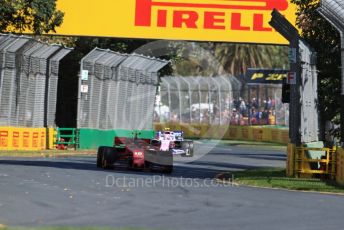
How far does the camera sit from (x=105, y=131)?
40.5m

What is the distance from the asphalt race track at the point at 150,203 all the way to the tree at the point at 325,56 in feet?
15.1

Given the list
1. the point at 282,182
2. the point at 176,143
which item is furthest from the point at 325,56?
the point at 176,143

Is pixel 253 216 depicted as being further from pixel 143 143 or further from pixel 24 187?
pixel 143 143

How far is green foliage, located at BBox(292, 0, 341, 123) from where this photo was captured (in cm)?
2545

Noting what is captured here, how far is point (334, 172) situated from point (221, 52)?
59891mm

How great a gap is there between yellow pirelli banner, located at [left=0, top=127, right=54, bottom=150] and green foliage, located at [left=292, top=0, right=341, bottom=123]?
13894 millimetres

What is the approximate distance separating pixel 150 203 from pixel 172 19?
22.3 m

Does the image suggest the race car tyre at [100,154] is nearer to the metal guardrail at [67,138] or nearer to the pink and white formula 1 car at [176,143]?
the pink and white formula 1 car at [176,143]

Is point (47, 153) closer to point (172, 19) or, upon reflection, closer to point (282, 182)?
point (172, 19)

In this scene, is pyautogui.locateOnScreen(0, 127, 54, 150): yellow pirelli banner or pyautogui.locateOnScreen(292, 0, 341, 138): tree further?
pyautogui.locateOnScreen(0, 127, 54, 150): yellow pirelli banner

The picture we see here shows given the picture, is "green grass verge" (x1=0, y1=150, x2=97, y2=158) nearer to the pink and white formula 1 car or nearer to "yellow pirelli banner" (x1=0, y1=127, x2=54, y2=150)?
"yellow pirelli banner" (x1=0, y1=127, x2=54, y2=150)

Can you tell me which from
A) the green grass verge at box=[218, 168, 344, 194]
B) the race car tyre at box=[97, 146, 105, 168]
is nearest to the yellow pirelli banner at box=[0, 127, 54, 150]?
the race car tyre at box=[97, 146, 105, 168]

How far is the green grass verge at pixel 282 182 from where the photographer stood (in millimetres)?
20953

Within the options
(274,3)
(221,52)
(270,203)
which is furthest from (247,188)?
(221,52)
